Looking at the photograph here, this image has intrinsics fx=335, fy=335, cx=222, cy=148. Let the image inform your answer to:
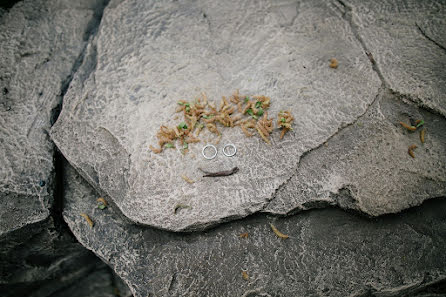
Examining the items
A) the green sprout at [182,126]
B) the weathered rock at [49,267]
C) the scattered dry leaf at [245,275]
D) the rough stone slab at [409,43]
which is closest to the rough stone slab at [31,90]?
the weathered rock at [49,267]

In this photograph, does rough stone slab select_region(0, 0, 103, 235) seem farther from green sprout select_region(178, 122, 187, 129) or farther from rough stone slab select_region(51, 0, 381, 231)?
green sprout select_region(178, 122, 187, 129)

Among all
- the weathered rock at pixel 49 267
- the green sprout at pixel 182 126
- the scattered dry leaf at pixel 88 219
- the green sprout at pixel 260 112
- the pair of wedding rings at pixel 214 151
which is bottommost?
the weathered rock at pixel 49 267

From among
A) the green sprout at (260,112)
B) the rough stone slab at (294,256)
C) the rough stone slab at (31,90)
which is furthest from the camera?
the green sprout at (260,112)

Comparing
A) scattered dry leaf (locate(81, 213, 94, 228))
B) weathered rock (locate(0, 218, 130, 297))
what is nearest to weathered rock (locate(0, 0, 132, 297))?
weathered rock (locate(0, 218, 130, 297))

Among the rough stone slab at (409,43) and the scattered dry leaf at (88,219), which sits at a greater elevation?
the rough stone slab at (409,43)

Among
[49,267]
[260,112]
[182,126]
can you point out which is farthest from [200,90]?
[49,267]

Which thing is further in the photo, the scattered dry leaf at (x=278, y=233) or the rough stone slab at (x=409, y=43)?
the rough stone slab at (x=409, y=43)

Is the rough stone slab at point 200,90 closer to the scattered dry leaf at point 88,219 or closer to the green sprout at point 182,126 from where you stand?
the green sprout at point 182,126

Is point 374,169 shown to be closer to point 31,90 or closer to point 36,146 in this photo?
point 36,146
